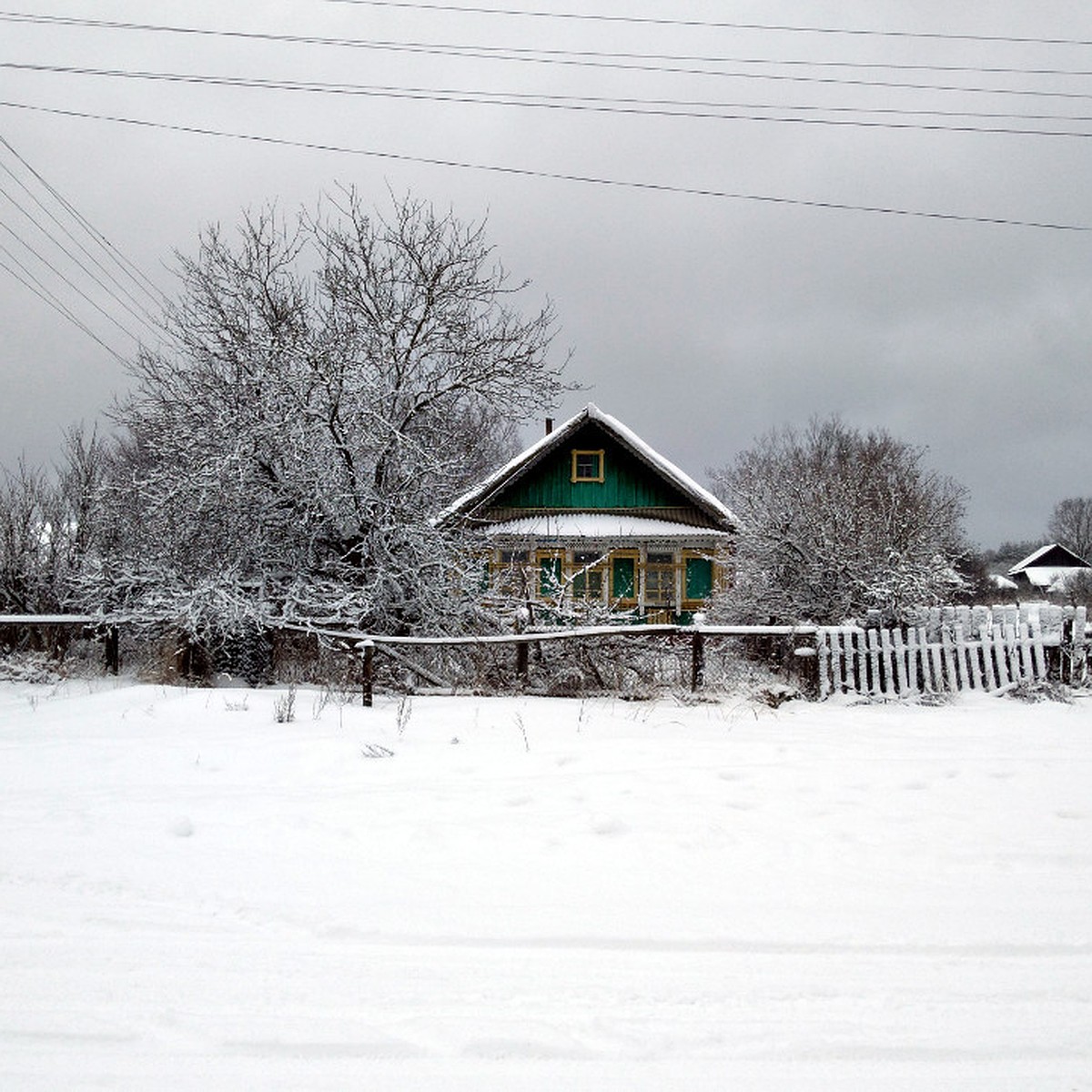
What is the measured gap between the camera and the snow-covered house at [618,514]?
22.5 m

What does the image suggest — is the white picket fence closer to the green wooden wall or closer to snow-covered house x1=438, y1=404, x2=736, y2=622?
snow-covered house x1=438, y1=404, x2=736, y2=622

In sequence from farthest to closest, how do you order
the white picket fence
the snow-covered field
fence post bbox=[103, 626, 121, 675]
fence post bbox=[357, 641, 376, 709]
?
fence post bbox=[103, 626, 121, 675], the white picket fence, fence post bbox=[357, 641, 376, 709], the snow-covered field

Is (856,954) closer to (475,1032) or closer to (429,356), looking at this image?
(475,1032)

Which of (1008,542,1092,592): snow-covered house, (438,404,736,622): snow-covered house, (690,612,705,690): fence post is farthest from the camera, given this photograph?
(1008,542,1092,592): snow-covered house

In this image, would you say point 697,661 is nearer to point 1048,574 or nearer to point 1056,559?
point 1048,574

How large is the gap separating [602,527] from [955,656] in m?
12.4

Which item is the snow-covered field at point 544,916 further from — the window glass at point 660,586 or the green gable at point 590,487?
the green gable at point 590,487

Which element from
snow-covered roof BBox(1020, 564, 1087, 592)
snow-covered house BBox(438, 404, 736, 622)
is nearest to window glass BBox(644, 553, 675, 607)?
snow-covered house BBox(438, 404, 736, 622)

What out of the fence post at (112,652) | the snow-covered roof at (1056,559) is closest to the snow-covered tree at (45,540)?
the fence post at (112,652)

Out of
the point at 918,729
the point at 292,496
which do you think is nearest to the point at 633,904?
the point at 918,729

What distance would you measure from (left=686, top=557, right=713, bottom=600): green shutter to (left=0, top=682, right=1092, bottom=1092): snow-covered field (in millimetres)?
16612

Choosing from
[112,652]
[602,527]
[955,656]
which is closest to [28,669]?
[112,652]

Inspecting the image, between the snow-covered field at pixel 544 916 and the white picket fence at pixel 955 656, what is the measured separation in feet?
12.6

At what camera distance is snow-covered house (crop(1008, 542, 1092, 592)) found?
79000mm
